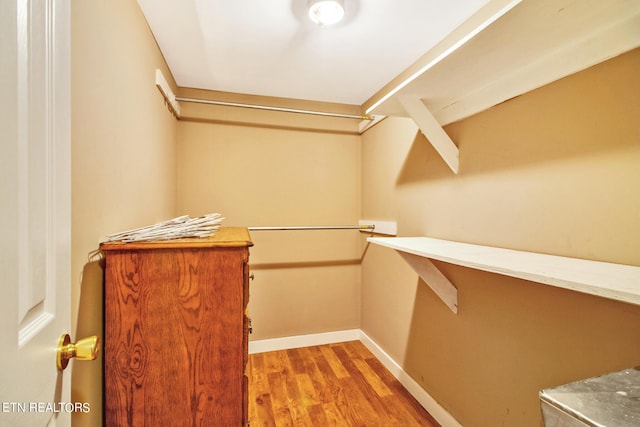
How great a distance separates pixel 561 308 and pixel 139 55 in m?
2.07

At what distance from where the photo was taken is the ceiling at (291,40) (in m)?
1.32

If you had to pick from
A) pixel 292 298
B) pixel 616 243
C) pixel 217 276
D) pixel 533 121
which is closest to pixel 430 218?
pixel 533 121

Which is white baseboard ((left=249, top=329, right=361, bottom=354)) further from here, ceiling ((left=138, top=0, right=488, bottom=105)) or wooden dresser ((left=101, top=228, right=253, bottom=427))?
ceiling ((left=138, top=0, right=488, bottom=105))

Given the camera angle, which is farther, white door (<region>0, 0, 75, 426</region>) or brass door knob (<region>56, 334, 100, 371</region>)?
brass door knob (<region>56, 334, 100, 371</region>)

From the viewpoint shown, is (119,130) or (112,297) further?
(119,130)

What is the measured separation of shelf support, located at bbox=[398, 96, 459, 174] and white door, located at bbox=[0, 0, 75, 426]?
1.28m

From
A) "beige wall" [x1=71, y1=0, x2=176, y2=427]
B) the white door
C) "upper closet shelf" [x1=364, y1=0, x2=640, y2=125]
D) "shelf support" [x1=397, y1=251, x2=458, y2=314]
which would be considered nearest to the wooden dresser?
"beige wall" [x1=71, y1=0, x2=176, y2=427]

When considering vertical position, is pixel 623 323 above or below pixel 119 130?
below

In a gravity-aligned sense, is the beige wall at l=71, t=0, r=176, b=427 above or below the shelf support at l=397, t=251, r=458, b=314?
above

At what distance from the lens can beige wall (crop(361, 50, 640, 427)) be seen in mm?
823

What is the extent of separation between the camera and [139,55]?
1.31 metres

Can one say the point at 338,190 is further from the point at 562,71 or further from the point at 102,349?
the point at 102,349

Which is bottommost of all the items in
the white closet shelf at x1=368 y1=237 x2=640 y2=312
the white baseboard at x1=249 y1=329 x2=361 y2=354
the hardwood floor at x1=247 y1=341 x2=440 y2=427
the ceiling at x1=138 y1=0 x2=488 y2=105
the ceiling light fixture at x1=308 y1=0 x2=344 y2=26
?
the hardwood floor at x1=247 y1=341 x2=440 y2=427

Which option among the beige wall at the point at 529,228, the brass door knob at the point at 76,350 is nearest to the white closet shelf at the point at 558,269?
the beige wall at the point at 529,228
